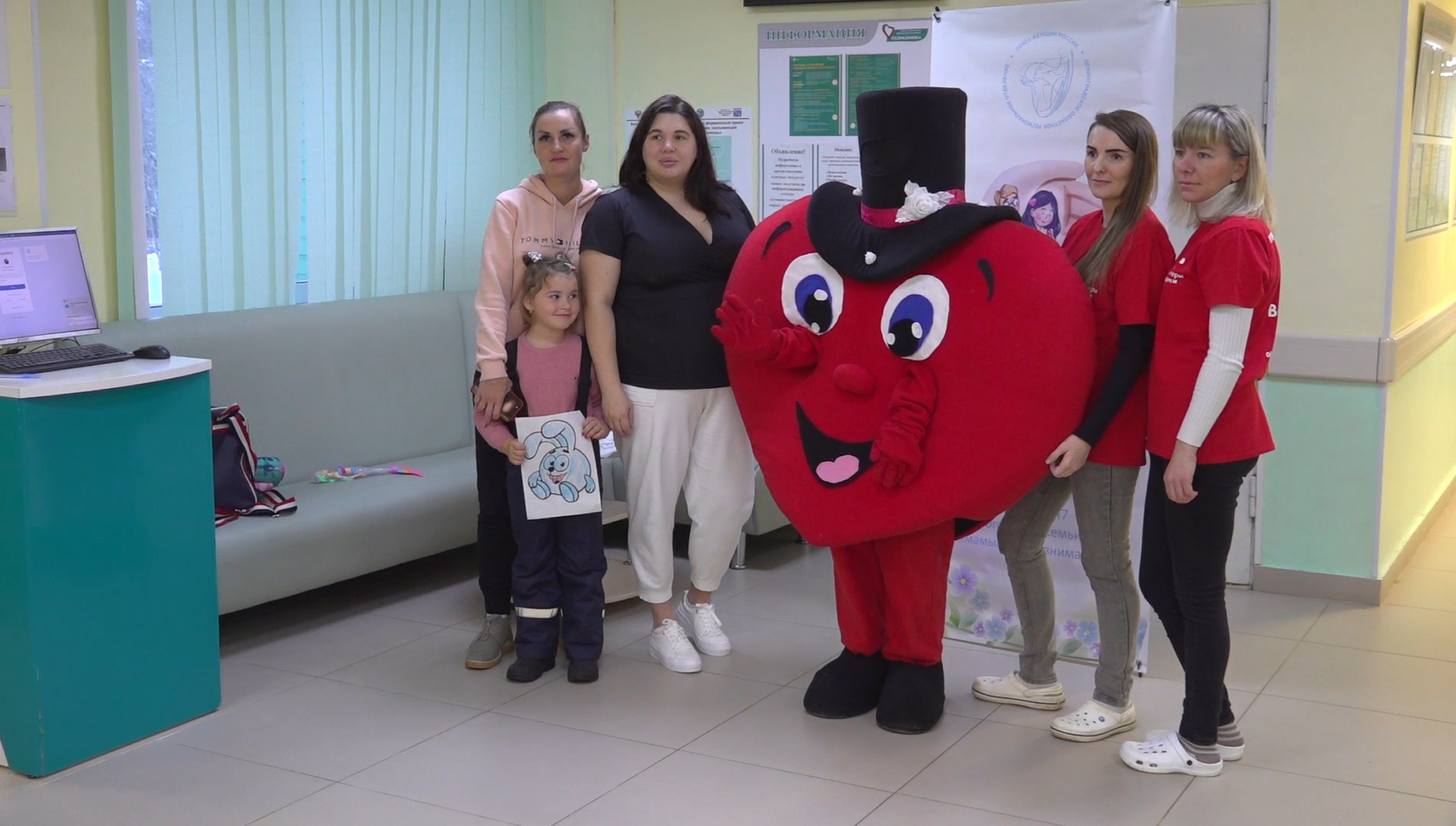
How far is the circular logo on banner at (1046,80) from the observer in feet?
11.2

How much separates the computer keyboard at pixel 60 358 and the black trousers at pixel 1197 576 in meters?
2.32

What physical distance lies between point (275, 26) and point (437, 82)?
28.2 inches

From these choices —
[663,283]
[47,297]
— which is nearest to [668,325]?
[663,283]

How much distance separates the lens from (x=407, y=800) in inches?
109

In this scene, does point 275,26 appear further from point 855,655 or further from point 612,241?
point 855,655

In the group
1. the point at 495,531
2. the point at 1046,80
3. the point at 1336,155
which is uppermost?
the point at 1046,80

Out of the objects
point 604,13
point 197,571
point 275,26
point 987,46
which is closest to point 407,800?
point 197,571

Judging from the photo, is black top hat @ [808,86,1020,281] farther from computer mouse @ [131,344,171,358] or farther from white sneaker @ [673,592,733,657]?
computer mouse @ [131,344,171,358]

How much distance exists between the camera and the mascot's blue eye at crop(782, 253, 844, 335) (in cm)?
299

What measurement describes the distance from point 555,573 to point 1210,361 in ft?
5.58

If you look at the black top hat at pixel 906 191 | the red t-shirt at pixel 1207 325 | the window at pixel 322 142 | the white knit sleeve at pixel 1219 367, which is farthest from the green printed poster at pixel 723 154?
the white knit sleeve at pixel 1219 367

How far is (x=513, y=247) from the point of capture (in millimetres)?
3449

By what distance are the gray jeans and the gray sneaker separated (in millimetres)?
1330

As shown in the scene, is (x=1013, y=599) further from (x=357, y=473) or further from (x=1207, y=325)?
(x=357, y=473)
